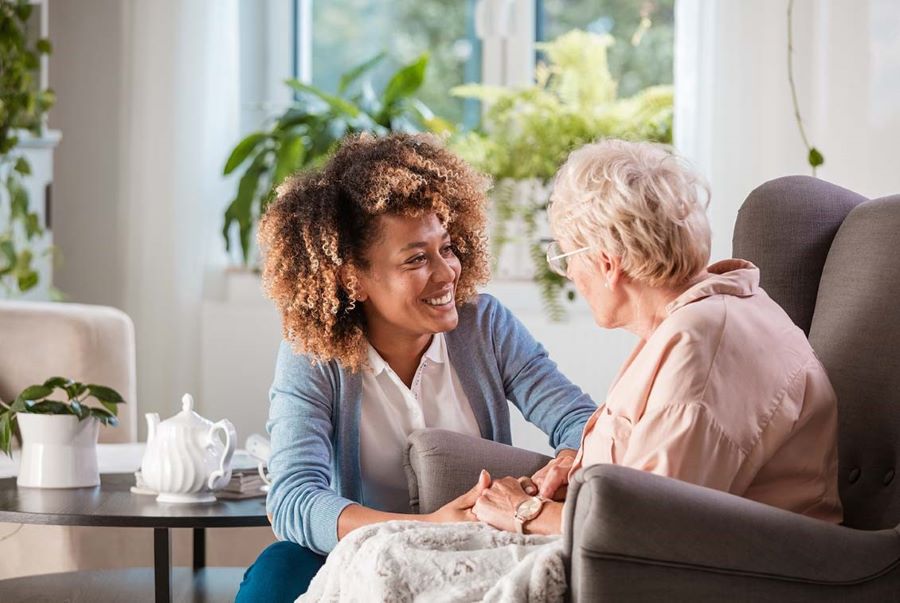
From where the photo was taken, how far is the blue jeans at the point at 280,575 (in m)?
1.80

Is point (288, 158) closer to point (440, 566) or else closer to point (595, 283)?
point (595, 283)

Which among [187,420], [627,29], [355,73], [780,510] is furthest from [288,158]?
[780,510]

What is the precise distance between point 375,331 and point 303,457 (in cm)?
27

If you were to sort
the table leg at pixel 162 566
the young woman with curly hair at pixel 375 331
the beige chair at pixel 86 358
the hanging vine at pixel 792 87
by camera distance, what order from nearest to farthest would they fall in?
the young woman with curly hair at pixel 375 331 → the table leg at pixel 162 566 → the beige chair at pixel 86 358 → the hanging vine at pixel 792 87

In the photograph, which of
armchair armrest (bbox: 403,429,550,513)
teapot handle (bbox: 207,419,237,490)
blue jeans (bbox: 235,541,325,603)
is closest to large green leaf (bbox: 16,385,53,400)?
teapot handle (bbox: 207,419,237,490)

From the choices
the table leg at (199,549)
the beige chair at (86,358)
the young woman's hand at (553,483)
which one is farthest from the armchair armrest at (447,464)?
the beige chair at (86,358)

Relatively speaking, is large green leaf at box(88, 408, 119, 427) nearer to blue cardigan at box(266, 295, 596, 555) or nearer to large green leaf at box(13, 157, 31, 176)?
blue cardigan at box(266, 295, 596, 555)

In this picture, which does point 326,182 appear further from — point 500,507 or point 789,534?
point 789,534

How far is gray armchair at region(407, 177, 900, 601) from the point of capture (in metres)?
1.37

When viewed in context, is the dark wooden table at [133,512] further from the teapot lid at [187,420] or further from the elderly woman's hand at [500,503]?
the elderly woman's hand at [500,503]

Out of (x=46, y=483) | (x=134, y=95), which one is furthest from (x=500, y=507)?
(x=134, y=95)

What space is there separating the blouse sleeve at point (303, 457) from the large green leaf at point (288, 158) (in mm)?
1800

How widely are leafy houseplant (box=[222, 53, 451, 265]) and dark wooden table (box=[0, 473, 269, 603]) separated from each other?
65.9 inches

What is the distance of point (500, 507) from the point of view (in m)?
1.70
